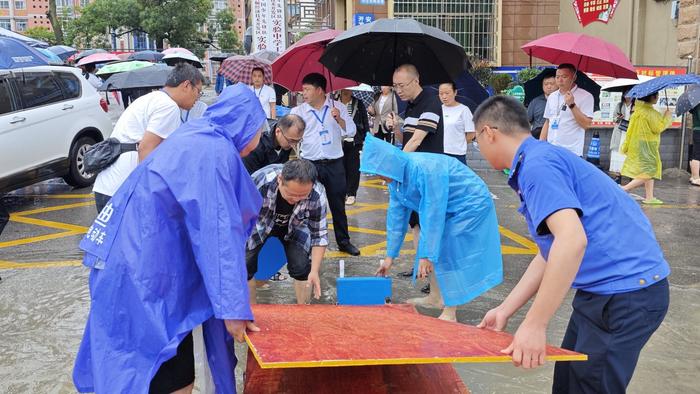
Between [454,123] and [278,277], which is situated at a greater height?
[454,123]

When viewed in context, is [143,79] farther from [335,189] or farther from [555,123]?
[555,123]

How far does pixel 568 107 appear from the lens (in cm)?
611

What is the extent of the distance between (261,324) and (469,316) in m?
2.32

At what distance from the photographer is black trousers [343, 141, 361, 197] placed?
757 cm

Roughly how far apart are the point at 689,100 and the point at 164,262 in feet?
26.7

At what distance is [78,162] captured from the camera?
353 inches

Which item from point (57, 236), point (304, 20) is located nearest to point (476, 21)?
point (304, 20)

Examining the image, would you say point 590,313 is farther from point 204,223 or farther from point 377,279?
point 377,279

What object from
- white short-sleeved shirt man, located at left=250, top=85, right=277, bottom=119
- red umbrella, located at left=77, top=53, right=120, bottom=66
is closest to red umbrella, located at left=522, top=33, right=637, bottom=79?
white short-sleeved shirt man, located at left=250, top=85, right=277, bottom=119

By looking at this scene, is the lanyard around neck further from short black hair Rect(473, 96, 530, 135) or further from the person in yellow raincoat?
the person in yellow raincoat

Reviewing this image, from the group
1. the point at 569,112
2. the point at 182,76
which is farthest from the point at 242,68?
the point at 569,112

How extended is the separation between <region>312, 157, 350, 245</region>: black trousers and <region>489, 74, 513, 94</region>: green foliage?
7.84 metres

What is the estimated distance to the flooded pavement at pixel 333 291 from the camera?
360 cm

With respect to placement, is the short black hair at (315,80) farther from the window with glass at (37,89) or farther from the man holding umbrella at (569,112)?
the window with glass at (37,89)
